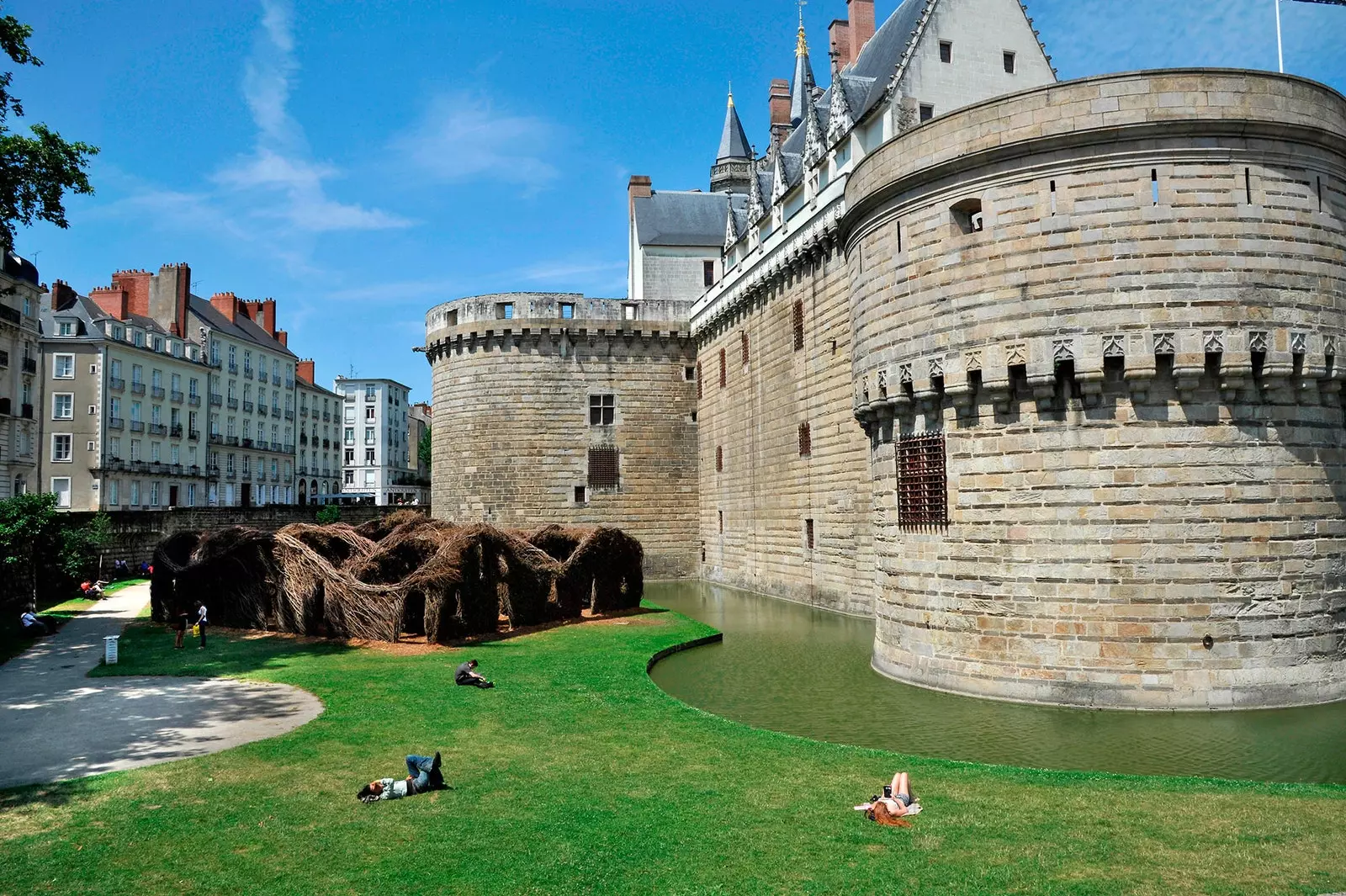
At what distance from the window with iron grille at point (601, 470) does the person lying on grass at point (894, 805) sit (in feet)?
99.7

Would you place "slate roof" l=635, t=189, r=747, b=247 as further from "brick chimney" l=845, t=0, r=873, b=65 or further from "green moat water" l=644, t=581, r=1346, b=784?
"green moat water" l=644, t=581, r=1346, b=784

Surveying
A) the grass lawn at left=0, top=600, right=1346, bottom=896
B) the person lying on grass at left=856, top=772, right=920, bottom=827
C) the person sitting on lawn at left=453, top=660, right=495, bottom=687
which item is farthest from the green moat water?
the person sitting on lawn at left=453, top=660, right=495, bottom=687

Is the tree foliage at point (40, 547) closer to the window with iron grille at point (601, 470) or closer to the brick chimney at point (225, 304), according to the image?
the window with iron grille at point (601, 470)

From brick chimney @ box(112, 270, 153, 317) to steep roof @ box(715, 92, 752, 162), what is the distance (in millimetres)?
35945

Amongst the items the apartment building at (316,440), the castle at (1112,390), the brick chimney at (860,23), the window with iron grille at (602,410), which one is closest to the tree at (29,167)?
the castle at (1112,390)

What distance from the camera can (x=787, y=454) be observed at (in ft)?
97.0

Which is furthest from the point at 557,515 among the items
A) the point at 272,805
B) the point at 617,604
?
the point at 272,805

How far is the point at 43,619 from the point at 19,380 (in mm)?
24819

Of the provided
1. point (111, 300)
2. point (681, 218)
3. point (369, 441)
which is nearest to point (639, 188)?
point (681, 218)

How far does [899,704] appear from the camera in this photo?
539 inches

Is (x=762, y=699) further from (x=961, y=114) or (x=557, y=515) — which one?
(x=557, y=515)

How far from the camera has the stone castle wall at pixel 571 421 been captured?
125ft

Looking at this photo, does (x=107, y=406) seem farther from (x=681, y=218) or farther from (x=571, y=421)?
(x=681, y=218)

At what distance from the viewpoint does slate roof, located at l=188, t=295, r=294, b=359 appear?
56938mm
